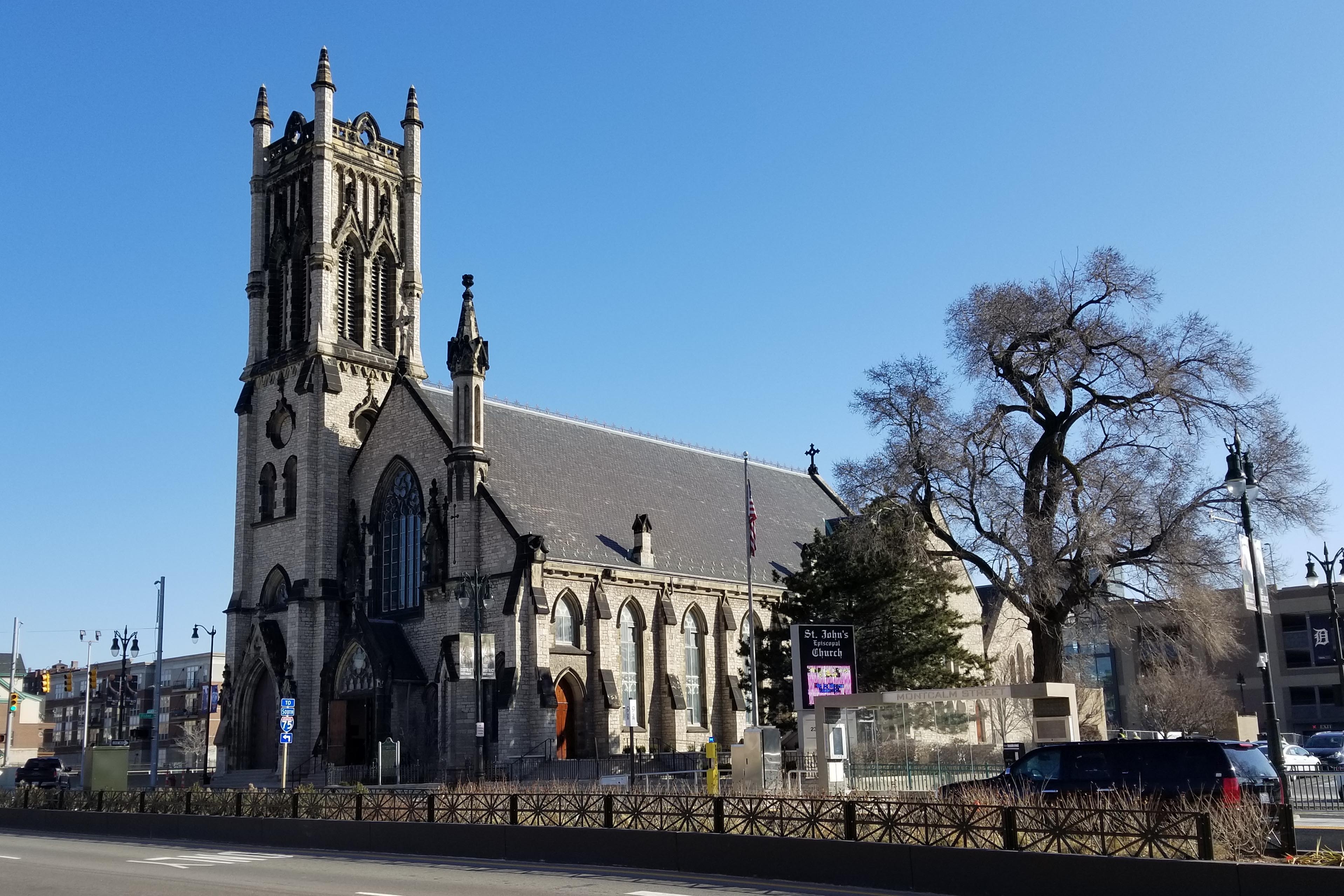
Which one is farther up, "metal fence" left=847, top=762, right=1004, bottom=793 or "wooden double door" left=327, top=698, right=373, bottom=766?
"wooden double door" left=327, top=698, right=373, bottom=766

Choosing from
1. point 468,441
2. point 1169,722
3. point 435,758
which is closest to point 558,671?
point 435,758

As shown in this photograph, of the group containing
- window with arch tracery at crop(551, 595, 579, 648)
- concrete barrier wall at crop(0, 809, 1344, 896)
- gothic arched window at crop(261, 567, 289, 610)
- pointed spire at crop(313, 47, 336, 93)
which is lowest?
concrete barrier wall at crop(0, 809, 1344, 896)

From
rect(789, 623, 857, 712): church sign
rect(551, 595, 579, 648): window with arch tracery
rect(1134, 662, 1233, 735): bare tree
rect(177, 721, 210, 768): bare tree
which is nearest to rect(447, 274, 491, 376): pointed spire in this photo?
rect(551, 595, 579, 648): window with arch tracery

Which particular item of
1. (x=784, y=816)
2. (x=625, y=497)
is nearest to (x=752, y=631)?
(x=625, y=497)

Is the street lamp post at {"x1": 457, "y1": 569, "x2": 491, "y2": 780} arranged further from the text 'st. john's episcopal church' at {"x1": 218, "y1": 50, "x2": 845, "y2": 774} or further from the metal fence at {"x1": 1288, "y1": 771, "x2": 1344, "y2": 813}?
the metal fence at {"x1": 1288, "y1": 771, "x2": 1344, "y2": 813}

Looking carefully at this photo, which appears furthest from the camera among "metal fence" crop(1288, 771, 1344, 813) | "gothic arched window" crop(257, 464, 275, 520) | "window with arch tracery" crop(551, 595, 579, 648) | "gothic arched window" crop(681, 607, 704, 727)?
"gothic arched window" crop(257, 464, 275, 520)

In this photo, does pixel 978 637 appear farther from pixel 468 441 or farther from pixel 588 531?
pixel 468 441

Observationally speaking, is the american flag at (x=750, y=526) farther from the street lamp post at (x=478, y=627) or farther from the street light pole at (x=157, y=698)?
the street light pole at (x=157, y=698)

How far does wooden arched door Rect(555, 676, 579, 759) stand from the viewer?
4606 cm

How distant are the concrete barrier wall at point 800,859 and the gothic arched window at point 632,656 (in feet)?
76.4

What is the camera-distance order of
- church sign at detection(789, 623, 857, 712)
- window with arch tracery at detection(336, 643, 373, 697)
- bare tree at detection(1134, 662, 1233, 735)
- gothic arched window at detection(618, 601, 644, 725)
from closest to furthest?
church sign at detection(789, 623, 857, 712) < window with arch tracery at detection(336, 643, 373, 697) < gothic arched window at detection(618, 601, 644, 725) < bare tree at detection(1134, 662, 1233, 735)

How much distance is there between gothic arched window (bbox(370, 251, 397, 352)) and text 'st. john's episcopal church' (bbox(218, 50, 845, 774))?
0.36 feet

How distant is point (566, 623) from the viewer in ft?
155

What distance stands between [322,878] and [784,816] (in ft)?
22.4
